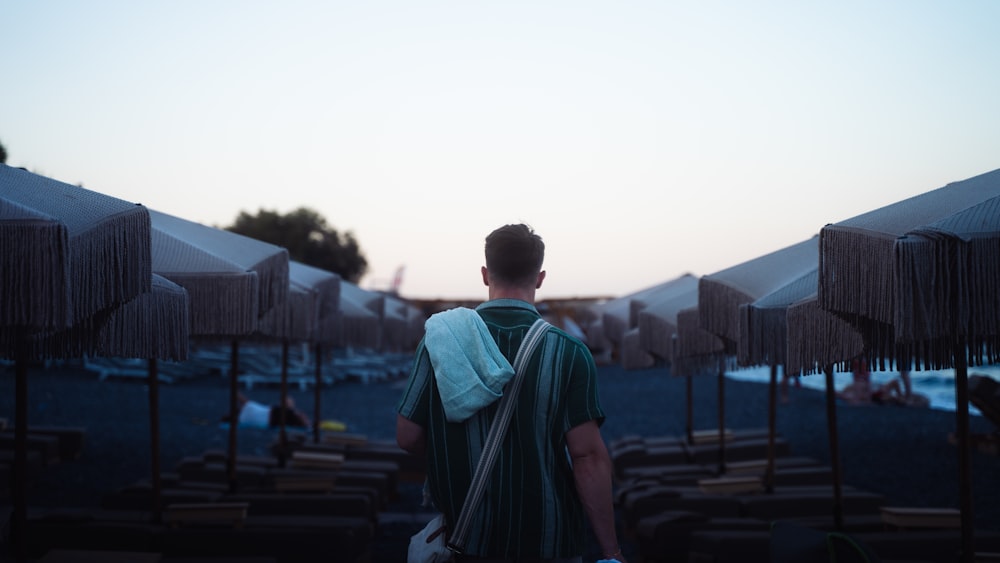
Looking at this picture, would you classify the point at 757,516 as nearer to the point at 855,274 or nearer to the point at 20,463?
the point at 855,274

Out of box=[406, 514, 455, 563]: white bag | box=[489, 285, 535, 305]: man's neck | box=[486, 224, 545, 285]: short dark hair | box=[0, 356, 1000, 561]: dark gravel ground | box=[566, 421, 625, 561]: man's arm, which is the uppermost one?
box=[486, 224, 545, 285]: short dark hair

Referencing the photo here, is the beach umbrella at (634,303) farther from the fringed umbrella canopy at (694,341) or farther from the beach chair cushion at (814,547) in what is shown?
the beach chair cushion at (814,547)

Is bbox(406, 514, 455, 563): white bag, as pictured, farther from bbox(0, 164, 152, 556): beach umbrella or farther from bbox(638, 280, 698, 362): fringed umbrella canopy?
bbox(638, 280, 698, 362): fringed umbrella canopy

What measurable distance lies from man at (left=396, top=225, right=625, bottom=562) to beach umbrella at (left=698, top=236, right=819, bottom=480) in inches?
145

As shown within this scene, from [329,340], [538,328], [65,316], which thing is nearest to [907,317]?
[538,328]

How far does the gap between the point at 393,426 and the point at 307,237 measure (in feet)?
119

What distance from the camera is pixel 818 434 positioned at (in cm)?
1622

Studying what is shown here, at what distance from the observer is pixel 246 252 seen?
6.73m

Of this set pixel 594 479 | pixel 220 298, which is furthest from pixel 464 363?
pixel 220 298

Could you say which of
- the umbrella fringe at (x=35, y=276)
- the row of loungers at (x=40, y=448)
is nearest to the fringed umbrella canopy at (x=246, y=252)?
the umbrella fringe at (x=35, y=276)

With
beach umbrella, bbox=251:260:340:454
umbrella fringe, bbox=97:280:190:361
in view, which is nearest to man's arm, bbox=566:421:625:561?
umbrella fringe, bbox=97:280:190:361

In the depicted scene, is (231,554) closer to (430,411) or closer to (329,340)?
(430,411)

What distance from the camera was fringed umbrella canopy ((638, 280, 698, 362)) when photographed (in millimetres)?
9852

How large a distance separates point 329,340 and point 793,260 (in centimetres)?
609
